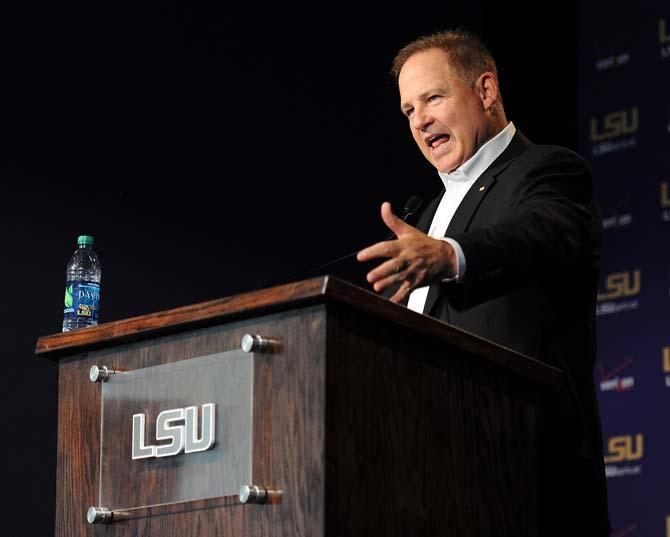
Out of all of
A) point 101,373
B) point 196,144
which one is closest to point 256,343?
point 101,373

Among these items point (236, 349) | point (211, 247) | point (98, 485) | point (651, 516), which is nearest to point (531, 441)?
point (236, 349)

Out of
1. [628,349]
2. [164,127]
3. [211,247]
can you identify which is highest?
[164,127]

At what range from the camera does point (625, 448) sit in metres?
4.23

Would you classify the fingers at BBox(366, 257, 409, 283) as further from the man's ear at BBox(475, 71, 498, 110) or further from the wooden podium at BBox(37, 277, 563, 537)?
the man's ear at BBox(475, 71, 498, 110)

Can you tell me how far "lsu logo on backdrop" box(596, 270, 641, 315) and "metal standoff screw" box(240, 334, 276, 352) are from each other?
309 centimetres

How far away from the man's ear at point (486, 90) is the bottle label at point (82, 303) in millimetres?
1009

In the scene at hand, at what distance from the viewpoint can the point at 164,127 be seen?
3842 mm

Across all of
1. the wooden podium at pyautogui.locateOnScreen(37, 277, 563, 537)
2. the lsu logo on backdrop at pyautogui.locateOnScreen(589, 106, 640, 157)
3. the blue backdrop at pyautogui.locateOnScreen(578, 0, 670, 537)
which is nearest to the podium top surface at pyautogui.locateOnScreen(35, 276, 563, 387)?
the wooden podium at pyautogui.locateOnScreen(37, 277, 563, 537)

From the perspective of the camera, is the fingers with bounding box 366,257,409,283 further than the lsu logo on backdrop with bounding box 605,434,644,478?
No

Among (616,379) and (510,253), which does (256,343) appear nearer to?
(510,253)

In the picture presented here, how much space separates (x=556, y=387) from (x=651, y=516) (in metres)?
2.56

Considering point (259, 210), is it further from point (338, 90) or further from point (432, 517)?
point (432, 517)

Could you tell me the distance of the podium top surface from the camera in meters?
1.41

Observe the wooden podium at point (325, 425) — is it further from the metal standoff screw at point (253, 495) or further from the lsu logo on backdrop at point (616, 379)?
the lsu logo on backdrop at point (616, 379)
